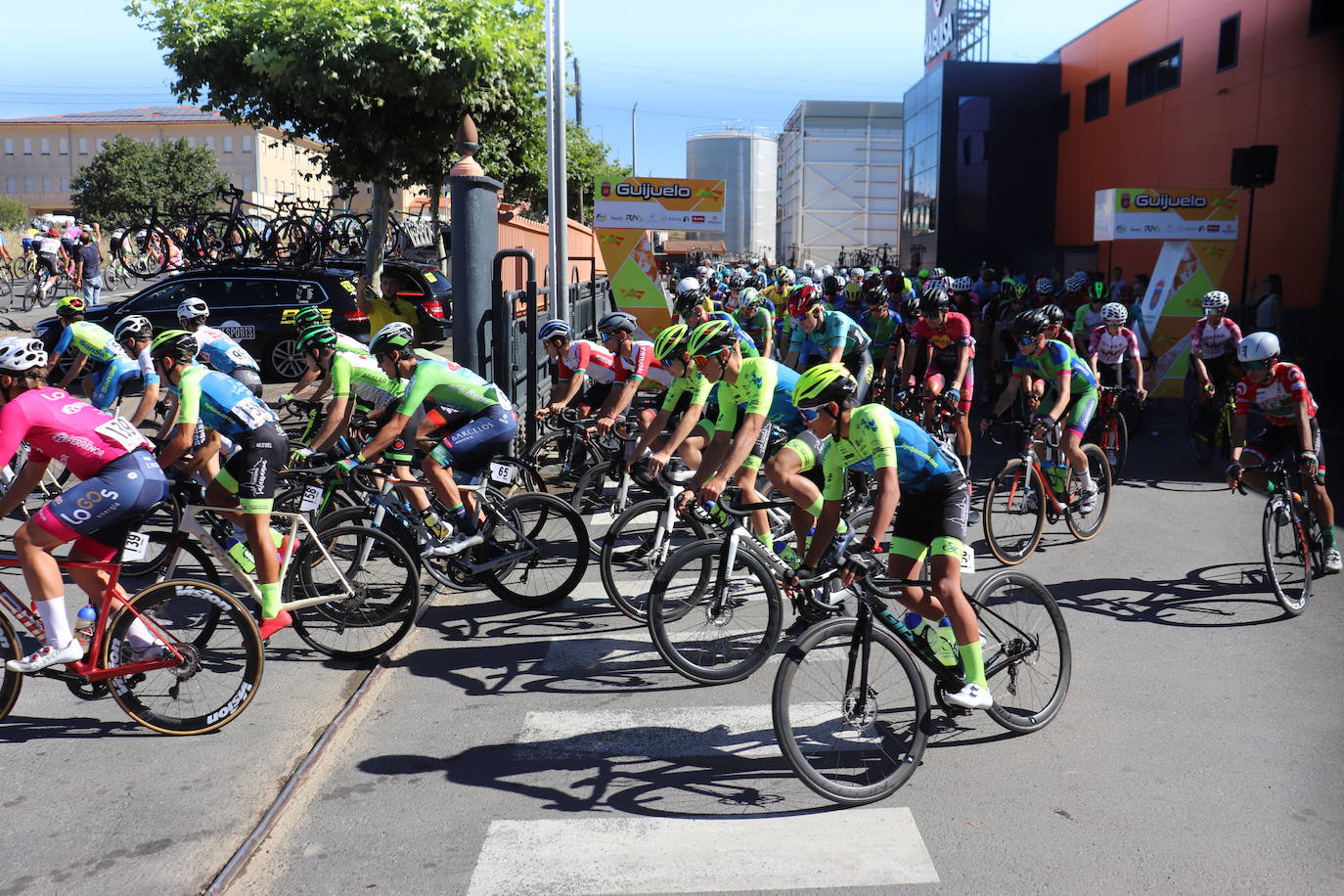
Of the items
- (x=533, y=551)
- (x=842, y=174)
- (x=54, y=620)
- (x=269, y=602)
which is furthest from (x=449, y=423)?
(x=842, y=174)

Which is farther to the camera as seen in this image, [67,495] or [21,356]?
[21,356]

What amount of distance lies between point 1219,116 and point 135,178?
53.5 m

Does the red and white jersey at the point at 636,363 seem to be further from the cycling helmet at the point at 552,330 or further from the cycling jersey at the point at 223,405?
the cycling jersey at the point at 223,405

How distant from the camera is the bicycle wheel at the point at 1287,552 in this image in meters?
7.08

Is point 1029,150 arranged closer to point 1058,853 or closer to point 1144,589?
point 1144,589

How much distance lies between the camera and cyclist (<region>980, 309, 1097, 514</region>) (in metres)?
8.72

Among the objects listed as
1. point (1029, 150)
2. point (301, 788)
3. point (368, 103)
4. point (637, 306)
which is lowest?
point (301, 788)

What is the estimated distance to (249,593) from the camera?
6.12 meters

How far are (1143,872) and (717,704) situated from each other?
2.29m

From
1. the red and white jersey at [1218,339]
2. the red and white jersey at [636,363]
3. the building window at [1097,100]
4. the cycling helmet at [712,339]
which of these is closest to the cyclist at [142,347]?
the red and white jersey at [636,363]

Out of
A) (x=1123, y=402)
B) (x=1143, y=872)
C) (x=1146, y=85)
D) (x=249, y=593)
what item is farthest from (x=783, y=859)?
(x=1146, y=85)

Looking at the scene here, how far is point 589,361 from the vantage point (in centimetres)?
970

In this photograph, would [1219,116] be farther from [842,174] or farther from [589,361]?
[842,174]

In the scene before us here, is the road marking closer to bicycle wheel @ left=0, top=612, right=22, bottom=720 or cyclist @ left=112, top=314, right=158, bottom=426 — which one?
bicycle wheel @ left=0, top=612, right=22, bottom=720
